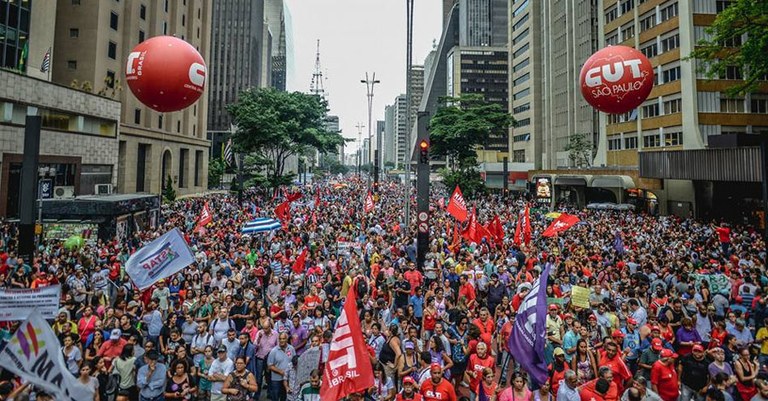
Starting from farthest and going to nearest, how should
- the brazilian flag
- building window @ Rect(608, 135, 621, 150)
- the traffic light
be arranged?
1. building window @ Rect(608, 135, 621, 150)
2. the brazilian flag
3. the traffic light

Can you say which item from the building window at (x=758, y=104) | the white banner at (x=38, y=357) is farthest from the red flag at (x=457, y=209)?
the building window at (x=758, y=104)

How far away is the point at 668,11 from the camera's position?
40.1 m

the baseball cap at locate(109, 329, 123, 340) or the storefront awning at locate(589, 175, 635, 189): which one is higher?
the storefront awning at locate(589, 175, 635, 189)

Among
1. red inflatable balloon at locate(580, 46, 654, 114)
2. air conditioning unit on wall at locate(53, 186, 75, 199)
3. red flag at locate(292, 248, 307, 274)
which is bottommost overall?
red flag at locate(292, 248, 307, 274)

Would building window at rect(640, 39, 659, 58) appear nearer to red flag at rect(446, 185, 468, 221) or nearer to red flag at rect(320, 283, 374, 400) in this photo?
red flag at rect(446, 185, 468, 221)

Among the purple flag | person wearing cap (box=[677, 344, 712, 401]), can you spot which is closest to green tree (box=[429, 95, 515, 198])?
person wearing cap (box=[677, 344, 712, 401])

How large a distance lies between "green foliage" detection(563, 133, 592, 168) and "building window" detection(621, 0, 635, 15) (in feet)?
59.6

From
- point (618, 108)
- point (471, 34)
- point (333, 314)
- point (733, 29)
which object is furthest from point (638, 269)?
point (471, 34)

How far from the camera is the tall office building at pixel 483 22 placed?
14275cm

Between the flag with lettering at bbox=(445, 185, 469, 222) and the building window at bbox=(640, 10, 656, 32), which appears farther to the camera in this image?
the building window at bbox=(640, 10, 656, 32)

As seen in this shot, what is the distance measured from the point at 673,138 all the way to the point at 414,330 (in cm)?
4162

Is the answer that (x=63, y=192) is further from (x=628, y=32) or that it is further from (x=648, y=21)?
(x=628, y=32)

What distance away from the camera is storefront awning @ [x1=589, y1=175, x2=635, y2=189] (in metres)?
42.5

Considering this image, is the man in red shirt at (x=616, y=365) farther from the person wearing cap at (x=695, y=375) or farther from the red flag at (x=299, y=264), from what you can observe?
the red flag at (x=299, y=264)
